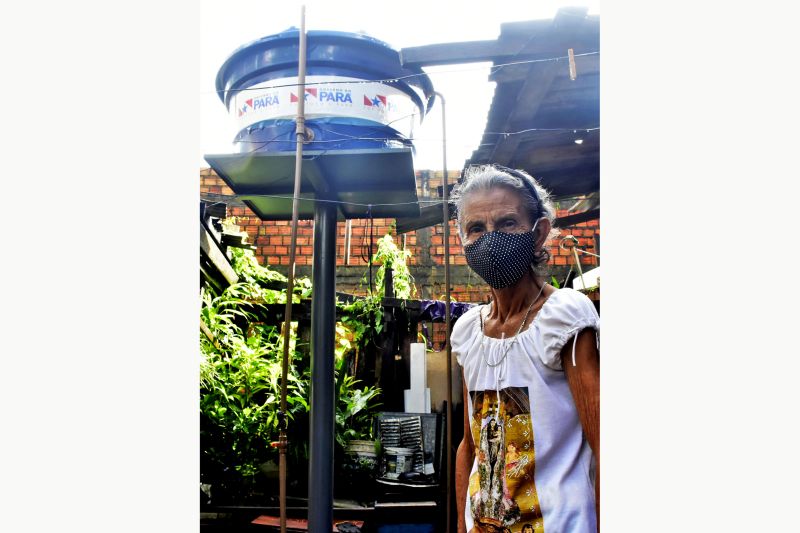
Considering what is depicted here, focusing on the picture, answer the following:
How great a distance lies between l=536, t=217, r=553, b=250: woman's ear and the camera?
146 centimetres

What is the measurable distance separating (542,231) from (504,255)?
0.42 feet

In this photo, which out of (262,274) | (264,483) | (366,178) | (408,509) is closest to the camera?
(366,178)

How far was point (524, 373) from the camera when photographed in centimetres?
132

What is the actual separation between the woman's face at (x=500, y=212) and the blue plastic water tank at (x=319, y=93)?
51cm

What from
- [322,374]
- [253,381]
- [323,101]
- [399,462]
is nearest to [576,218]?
[322,374]

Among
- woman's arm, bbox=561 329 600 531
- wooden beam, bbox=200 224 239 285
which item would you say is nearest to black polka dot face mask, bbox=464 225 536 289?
woman's arm, bbox=561 329 600 531

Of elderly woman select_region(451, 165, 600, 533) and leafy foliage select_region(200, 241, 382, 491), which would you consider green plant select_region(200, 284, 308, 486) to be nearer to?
leafy foliage select_region(200, 241, 382, 491)

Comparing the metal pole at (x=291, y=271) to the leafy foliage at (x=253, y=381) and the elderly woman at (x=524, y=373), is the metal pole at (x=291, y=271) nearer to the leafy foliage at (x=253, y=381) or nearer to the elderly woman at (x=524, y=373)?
the elderly woman at (x=524, y=373)

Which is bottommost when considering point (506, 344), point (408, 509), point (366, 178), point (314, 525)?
point (408, 509)

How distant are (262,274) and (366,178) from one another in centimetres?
252

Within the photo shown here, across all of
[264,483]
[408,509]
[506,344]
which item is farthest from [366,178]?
[264,483]

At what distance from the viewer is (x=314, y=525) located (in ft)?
6.61

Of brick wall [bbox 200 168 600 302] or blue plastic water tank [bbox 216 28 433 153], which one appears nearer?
blue plastic water tank [bbox 216 28 433 153]
